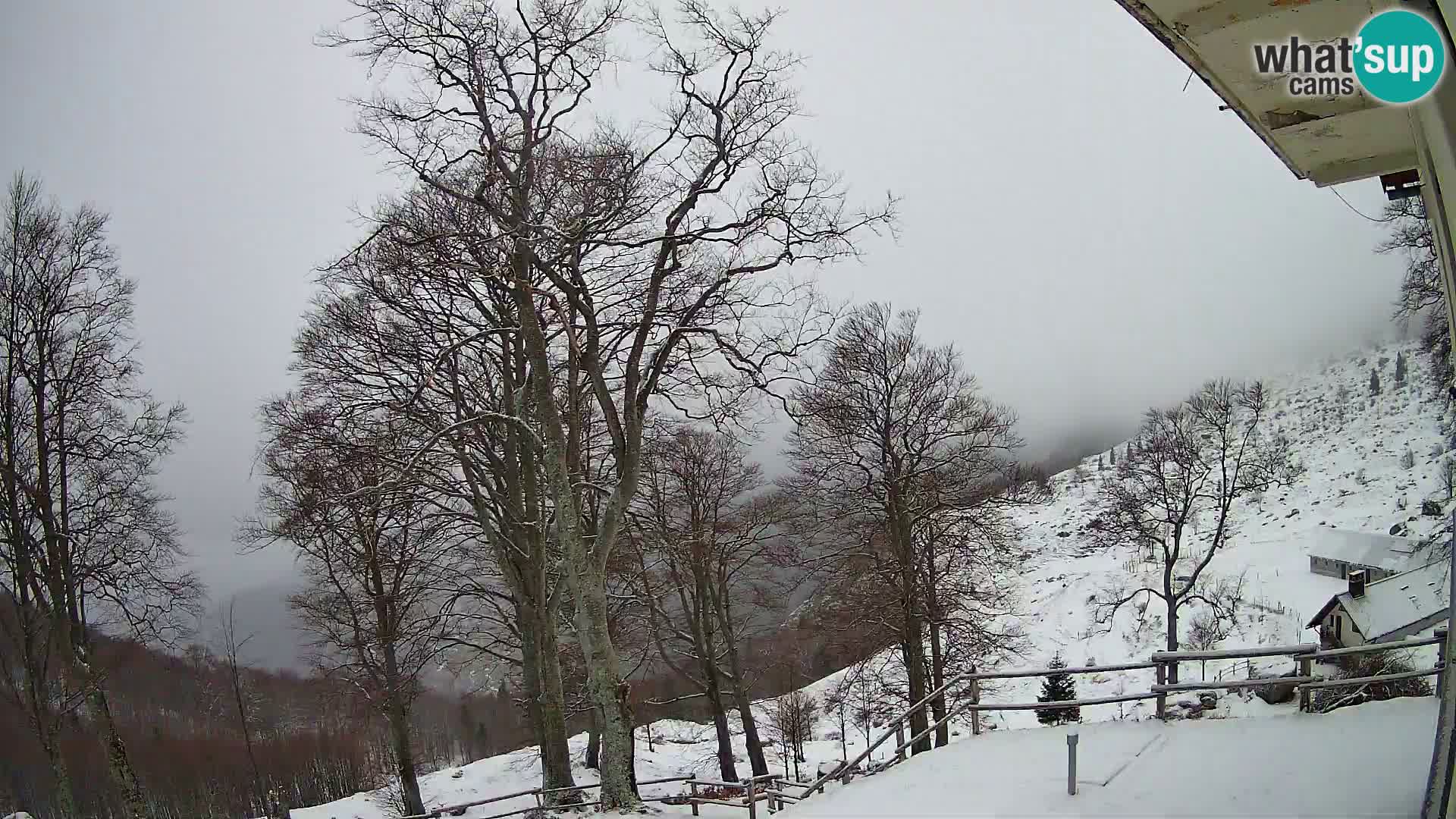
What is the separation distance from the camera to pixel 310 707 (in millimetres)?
21297

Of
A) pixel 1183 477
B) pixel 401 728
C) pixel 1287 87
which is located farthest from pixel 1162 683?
pixel 1183 477

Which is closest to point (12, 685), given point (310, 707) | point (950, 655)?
point (310, 707)

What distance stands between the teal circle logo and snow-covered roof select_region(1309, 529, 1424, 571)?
1129 inches

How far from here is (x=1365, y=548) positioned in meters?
30.5

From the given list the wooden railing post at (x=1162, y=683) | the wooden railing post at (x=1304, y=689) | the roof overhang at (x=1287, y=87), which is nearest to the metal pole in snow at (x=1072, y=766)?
the wooden railing post at (x=1162, y=683)

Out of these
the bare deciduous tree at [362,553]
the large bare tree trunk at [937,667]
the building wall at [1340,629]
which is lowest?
the building wall at [1340,629]

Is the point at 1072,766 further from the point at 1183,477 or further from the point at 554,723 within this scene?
the point at 1183,477

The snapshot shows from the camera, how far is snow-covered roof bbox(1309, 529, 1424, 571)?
27156 mm

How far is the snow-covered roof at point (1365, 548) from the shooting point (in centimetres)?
2716

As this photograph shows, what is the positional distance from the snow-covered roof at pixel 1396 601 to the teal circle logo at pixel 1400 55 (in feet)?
72.3

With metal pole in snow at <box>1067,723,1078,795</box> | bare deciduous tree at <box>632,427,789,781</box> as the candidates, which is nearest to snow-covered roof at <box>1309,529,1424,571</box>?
bare deciduous tree at <box>632,427,789,781</box>

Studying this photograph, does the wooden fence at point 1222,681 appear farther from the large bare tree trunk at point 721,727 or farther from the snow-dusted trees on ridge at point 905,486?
the large bare tree trunk at point 721,727

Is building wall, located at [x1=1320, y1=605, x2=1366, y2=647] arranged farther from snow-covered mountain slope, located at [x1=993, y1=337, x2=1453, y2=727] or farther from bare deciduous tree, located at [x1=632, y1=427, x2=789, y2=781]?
bare deciduous tree, located at [x1=632, y1=427, x2=789, y2=781]

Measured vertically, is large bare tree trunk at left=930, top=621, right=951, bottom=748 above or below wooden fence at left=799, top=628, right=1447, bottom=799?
below
